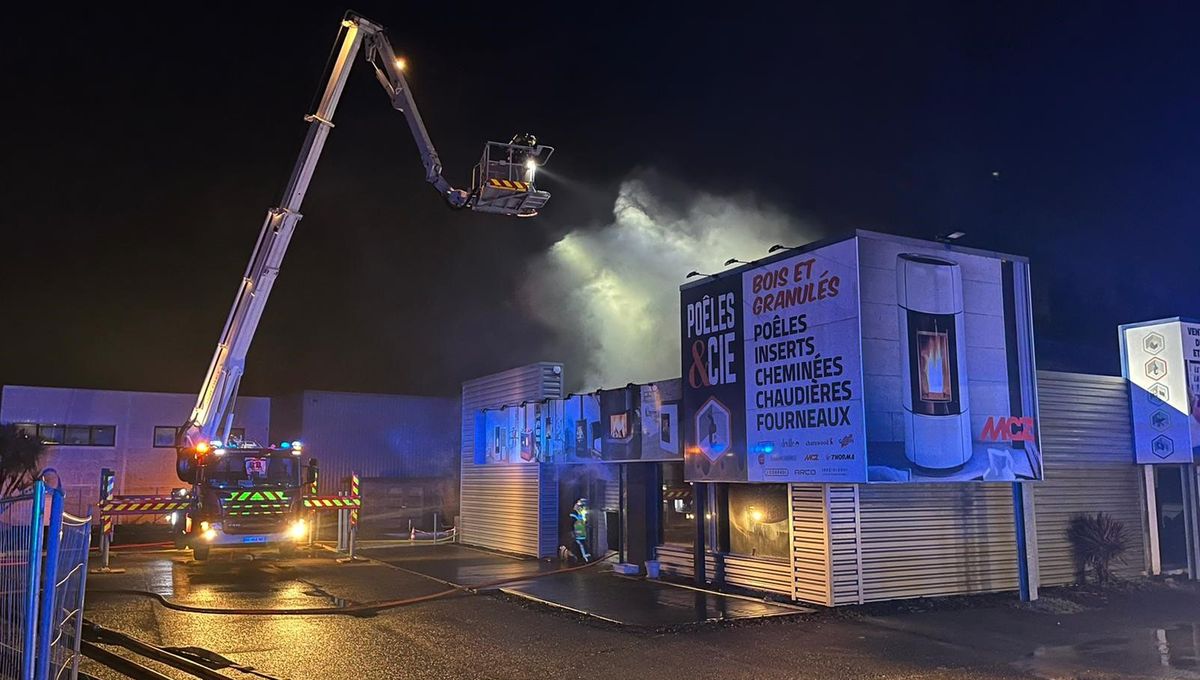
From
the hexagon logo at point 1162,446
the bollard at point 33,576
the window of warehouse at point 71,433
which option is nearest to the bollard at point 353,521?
the window of warehouse at point 71,433

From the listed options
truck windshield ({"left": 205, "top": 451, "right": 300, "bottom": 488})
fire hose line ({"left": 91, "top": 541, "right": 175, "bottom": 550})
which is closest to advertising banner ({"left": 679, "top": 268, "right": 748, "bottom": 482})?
truck windshield ({"left": 205, "top": 451, "right": 300, "bottom": 488})

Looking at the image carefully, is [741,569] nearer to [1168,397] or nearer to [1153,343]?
[1168,397]

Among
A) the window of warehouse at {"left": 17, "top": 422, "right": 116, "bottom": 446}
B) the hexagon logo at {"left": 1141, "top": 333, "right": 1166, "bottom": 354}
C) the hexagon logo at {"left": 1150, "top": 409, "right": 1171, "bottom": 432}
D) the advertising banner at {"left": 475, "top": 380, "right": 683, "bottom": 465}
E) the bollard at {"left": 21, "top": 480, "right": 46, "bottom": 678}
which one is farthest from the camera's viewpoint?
the window of warehouse at {"left": 17, "top": 422, "right": 116, "bottom": 446}

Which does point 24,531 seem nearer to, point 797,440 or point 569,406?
point 797,440

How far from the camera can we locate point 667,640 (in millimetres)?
10242

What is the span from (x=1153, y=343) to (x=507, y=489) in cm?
1382

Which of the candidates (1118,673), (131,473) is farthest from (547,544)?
(131,473)

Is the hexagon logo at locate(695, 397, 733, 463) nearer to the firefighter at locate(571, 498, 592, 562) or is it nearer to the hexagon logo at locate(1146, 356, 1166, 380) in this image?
the firefighter at locate(571, 498, 592, 562)

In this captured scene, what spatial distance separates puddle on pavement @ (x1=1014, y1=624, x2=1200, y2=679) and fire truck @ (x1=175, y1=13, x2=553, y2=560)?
908cm

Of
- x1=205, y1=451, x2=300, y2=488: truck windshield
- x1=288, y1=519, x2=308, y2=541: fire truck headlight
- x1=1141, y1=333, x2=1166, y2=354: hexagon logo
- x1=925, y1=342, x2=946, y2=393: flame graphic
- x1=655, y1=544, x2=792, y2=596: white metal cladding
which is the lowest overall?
x1=655, y1=544, x2=792, y2=596: white metal cladding

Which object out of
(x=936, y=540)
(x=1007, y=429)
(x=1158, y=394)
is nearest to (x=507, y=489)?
(x=936, y=540)

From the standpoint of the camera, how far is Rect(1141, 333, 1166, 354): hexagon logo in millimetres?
15555

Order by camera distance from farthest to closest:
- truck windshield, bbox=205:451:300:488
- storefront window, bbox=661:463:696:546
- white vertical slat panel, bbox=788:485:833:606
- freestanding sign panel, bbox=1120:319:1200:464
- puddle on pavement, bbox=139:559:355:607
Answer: truck windshield, bbox=205:451:300:488 → storefront window, bbox=661:463:696:546 → freestanding sign panel, bbox=1120:319:1200:464 → puddle on pavement, bbox=139:559:355:607 → white vertical slat panel, bbox=788:485:833:606

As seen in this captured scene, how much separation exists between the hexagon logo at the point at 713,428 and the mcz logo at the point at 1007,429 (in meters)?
3.79
